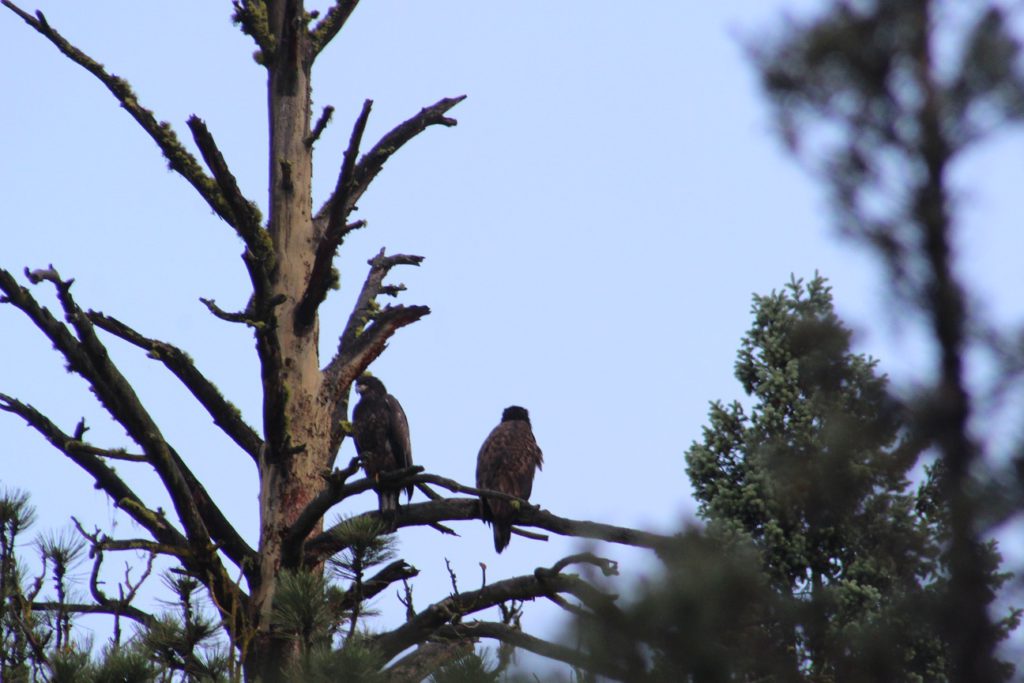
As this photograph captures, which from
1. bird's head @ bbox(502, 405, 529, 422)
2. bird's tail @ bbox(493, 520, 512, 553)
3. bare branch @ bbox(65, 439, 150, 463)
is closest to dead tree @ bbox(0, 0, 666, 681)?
bare branch @ bbox(65, 439, 150, 463)

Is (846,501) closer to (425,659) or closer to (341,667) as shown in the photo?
(341,667)

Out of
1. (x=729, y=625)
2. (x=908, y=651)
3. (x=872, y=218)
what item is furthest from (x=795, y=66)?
(x=908, y=651)

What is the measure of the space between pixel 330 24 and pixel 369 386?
326 cm

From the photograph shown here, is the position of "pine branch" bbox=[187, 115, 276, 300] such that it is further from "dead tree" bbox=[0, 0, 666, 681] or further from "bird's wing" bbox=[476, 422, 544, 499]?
"bird's wing" bbox=[476, 422, 544, 499]

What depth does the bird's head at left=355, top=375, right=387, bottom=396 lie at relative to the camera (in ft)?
36.1

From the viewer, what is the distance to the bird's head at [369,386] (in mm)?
11000

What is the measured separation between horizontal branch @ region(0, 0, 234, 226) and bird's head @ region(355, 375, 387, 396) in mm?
3084

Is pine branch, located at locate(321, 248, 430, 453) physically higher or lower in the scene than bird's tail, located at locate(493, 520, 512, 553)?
higher

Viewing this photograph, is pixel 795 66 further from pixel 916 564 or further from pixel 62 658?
pixel 62 658

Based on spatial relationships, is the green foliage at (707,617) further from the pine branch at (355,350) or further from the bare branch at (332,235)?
the pine branch at (355,350)

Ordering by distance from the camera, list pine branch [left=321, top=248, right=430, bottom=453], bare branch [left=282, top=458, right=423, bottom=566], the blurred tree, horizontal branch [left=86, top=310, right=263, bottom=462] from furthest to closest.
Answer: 1. pine branch [left=321, top=248, right=430, bottom=453]
2. horizontal branch [left=86, top=310, right=263, bottom=462]
3. bare branch [left=282, top=458, right=423, bottom=566]
4. the blurred tree

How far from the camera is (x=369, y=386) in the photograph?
11031 millimetres

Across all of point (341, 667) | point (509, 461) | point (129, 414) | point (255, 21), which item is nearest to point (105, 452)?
point (129, 414)

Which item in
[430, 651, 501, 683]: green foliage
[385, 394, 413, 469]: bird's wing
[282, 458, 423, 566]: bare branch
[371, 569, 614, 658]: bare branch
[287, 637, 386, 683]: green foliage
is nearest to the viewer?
[287, 637, 386, 683]: green foliage
